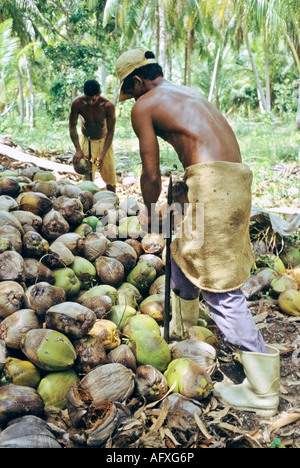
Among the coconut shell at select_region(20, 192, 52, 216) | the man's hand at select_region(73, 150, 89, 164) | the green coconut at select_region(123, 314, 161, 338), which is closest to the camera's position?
the green coconut at select_region(123, 314, 161, 338)

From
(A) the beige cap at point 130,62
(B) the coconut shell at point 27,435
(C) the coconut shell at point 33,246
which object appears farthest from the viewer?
(C) the coconut shell at point 33,246

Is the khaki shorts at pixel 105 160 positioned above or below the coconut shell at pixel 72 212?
below

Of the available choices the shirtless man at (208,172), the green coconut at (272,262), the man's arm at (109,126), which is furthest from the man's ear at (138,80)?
the man's arm at (109,126)

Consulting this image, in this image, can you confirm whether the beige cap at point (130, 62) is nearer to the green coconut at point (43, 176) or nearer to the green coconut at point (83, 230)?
the green coconut at point (83, 230)

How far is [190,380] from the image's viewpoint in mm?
2502

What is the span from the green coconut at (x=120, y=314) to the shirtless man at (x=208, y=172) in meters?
0.62

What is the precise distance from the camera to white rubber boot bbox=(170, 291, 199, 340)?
3.02 meters

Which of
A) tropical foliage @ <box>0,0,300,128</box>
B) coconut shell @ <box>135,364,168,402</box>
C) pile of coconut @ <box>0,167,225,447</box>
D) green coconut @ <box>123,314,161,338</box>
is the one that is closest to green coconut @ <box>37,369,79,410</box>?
pile of coconut @ <box>0,167,225,447</box>

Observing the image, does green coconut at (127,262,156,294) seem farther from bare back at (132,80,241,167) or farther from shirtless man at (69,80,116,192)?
shirtless man at (69,80,116,192)

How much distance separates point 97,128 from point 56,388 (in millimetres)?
4397

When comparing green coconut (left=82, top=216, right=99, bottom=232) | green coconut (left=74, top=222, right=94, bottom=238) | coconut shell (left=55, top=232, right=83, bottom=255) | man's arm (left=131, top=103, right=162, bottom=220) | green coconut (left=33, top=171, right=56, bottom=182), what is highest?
man's arm (left=131, top=103, right=162, bottom=220)

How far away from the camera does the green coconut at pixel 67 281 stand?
307 cm

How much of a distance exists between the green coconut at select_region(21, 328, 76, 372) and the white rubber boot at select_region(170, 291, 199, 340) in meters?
0.85

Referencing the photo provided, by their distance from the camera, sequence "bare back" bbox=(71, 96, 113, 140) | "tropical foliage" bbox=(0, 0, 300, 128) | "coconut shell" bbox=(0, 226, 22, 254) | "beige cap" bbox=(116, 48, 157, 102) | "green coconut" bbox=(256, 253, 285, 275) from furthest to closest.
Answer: "tropical foliage" bbox=(0, 0, 300, 128), "bare back" bbox=(71, 96, 113, 140), "green coconut" bbox=(256, 253, 285, 275), "coconut shell" bbox=(0, 226, 22, 254), "beige cap" bbox=(116, 48, 157, 102)
